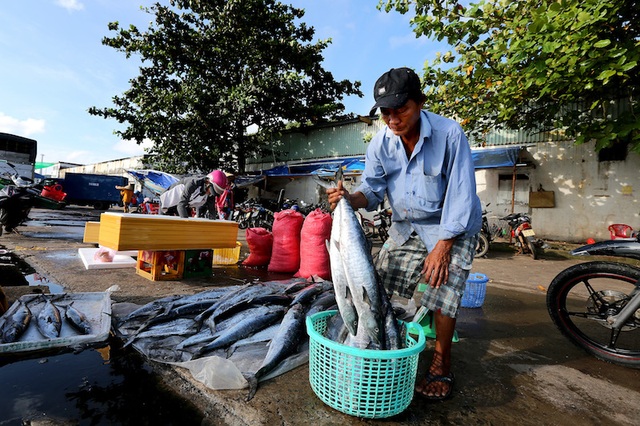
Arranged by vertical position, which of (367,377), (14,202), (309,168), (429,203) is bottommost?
(367,377)

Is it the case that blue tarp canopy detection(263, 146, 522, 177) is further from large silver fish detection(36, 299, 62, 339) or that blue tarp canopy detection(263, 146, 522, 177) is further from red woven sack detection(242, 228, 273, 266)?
large silver fish detection(36, 299, 62, 339)

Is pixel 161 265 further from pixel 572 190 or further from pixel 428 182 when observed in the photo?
pixel 572 190

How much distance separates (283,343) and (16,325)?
199cm

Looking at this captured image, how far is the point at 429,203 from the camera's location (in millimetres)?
2205

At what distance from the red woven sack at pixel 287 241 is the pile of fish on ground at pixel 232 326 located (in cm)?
215

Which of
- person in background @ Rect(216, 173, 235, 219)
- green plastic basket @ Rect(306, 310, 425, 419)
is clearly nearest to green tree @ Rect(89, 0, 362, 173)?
person in background @ Rect(216, 173, 235, 219)

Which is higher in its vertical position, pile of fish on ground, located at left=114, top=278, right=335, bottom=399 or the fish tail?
pile of fish on ground, located at left=114, top=278, right=335, bottom=399

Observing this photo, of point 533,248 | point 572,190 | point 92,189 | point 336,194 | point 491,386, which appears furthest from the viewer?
point 92,189

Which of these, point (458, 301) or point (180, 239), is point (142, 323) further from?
point (458, 301)

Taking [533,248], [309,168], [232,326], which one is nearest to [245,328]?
[232,326]

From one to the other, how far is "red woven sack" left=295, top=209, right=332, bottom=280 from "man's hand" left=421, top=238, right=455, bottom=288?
2.87 metres

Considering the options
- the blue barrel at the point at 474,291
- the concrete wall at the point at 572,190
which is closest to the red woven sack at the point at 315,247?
the blue barrel at the point at 474,291

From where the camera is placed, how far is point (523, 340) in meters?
3.19

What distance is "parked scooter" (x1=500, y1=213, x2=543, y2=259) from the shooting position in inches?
347
